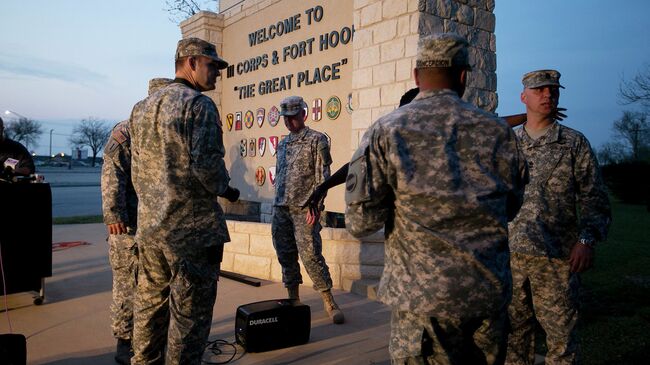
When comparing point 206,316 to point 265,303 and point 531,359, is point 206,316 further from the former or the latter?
point 531,359

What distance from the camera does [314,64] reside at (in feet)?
24.3

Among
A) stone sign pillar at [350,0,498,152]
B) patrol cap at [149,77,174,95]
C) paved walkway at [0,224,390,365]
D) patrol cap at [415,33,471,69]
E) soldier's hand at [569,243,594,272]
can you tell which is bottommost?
paved walkway at [0,224,390,365]

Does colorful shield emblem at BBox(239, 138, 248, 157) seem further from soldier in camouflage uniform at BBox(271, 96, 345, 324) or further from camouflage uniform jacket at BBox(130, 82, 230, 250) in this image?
camouflage uniform jacket at BBox(130, 82, 230, 250)

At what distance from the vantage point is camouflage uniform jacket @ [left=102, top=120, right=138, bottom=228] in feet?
11.4

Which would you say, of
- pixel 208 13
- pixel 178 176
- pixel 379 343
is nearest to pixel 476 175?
pixel 178 176

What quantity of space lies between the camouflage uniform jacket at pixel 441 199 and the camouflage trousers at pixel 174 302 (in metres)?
1.08

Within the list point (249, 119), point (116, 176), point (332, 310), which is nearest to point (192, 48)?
point (116, 176)

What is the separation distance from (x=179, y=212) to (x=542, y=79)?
227 cm

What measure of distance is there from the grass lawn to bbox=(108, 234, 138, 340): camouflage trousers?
3.46 meters

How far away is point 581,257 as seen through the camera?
2.69 metres

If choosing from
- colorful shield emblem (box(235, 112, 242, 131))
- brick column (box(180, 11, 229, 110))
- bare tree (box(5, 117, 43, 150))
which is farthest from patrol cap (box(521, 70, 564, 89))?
bare tree (box(5, 117, 43, 150))

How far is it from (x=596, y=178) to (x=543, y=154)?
0.32 meters

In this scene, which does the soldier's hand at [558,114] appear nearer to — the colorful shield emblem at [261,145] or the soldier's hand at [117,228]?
the soldier's hand at [117,228]

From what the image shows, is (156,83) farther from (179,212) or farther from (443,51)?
(443,51)
